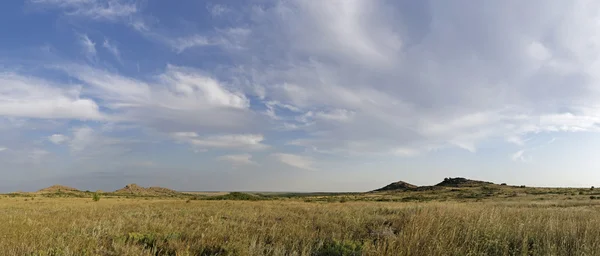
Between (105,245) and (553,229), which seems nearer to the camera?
(105,245)

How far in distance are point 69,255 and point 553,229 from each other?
947 cm

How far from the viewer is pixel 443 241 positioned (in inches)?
235

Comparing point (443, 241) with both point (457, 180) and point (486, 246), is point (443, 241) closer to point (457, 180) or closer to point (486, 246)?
point (486, 246)

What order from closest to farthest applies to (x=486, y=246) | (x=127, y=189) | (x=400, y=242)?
(x=400, y=242)
(x=486, y=246)
(x=127, y=189)

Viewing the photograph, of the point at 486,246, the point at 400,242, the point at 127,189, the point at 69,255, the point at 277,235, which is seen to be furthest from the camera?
the point at 127,189

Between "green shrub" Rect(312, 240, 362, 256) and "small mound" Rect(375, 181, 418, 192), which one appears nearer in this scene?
"green shrub" Rect(312, 240, 362, 256)

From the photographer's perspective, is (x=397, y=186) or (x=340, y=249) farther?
(x=397, y=186)

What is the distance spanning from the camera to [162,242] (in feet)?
21.7

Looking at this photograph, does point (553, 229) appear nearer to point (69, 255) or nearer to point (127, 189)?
point (69, 255)

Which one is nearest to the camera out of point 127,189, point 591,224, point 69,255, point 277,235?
point 69,255

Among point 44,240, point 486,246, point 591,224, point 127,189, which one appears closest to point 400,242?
point 486,246

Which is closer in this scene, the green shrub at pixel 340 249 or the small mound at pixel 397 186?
the green shrub at pixel 340 249

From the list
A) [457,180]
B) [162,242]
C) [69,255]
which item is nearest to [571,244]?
[162,242]

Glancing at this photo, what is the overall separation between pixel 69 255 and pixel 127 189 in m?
111
